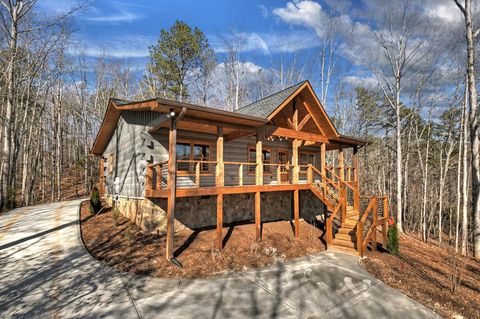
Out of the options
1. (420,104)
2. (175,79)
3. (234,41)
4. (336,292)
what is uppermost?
(234,41)

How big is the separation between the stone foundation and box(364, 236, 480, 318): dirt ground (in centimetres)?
556

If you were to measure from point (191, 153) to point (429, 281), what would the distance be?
1022 cm

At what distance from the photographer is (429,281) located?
7801 mm

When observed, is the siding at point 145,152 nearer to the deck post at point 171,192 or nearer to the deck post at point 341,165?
the deck post at point 171,192

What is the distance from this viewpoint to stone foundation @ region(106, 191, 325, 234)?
34.0 feet

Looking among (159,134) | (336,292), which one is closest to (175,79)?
(159,134)

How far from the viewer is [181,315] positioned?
5.14 m

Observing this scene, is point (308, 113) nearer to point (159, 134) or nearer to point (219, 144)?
point (219, 144)

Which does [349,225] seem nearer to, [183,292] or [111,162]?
[183,292]

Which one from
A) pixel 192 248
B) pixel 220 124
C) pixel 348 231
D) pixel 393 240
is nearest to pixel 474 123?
pixel 393 240

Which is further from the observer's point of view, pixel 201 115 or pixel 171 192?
pixel 201 115

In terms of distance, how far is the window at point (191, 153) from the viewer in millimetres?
11198

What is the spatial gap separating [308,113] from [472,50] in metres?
9.64

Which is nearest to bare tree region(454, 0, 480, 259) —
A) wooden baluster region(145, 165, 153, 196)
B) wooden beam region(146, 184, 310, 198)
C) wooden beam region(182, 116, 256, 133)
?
wooden beam region(146, 184, 310, 198)
